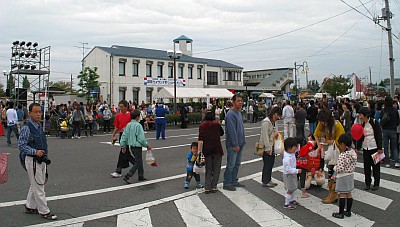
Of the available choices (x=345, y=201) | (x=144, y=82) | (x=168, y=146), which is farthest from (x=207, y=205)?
(x=144, y=82)

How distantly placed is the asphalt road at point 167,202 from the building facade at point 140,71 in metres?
32.9

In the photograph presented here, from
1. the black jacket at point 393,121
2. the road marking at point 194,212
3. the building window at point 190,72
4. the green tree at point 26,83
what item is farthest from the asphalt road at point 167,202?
the building window at point 190,72

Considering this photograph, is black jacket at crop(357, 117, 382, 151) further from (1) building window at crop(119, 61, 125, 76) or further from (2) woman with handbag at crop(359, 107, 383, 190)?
(1) building window at crop(119, 61, 125, 76)

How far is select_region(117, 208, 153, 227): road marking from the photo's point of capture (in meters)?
5.56

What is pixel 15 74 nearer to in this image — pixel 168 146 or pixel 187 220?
pixel 168 146

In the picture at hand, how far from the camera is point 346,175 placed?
583 cm

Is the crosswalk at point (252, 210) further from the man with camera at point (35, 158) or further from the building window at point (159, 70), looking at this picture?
the building window at point (159, 70)

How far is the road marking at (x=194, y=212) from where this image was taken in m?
5.64

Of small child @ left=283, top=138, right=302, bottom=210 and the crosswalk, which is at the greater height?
small child @ left=283, top=138, right=302, bottom=210

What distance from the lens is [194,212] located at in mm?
6141

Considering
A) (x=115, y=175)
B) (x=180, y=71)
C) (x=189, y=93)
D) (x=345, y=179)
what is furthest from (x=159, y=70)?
(x=345, y=179)

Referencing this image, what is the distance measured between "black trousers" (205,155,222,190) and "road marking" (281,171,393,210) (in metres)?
2.84

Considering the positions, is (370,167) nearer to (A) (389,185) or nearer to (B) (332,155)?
(A) (389,185)

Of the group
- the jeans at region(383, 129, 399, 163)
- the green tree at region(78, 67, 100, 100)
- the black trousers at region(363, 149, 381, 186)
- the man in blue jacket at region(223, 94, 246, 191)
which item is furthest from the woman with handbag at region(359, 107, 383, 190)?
the green tree at region(78, 67, 100, 100)
